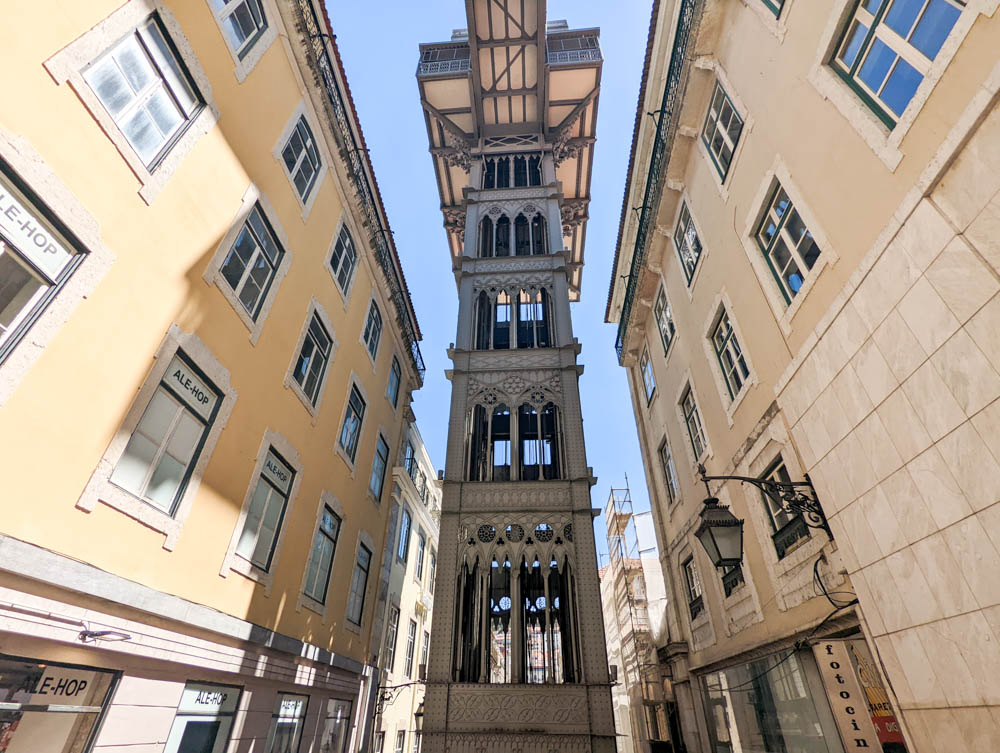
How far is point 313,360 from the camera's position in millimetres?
12203

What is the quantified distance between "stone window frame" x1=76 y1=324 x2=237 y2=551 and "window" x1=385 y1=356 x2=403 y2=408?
31.5 feet

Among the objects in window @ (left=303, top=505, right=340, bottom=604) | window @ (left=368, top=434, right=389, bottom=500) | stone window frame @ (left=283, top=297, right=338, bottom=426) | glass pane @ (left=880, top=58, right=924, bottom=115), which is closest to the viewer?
glass pane @ (left=880, top=58, right=924, bottom=115)

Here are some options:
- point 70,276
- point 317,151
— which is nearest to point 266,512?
point 70,276

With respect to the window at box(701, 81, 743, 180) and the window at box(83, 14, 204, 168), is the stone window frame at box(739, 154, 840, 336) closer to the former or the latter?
the window at box(701, 81, 743, 180)

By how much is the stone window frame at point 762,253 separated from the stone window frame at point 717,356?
48.3 inches

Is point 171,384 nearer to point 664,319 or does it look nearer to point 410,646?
point 664,319

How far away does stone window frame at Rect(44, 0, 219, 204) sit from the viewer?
582 cm

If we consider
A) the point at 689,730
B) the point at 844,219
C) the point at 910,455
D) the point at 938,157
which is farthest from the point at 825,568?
the point at 689,730

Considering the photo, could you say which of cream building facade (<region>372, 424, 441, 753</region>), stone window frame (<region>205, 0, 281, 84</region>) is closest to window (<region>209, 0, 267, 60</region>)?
stone window frame (<region>205, 0, 281, 84</region>)

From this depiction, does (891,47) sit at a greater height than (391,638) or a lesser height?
greater

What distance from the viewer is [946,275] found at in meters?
4.84

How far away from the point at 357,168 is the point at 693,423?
12.4 meters

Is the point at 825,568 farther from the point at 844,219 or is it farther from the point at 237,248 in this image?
the point at 237,248

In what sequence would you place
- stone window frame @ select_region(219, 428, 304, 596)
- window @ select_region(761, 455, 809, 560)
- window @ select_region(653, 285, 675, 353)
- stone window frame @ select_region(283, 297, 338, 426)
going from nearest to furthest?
1. window @ select_region(761, 455, 809, 560)
2. stone window frame @ select_region(219, 428, 304, 596)
3. stone window frame @ select_region(283, 297, 338, 426)
4. window @ select_region(653, 285, 675, 353)
